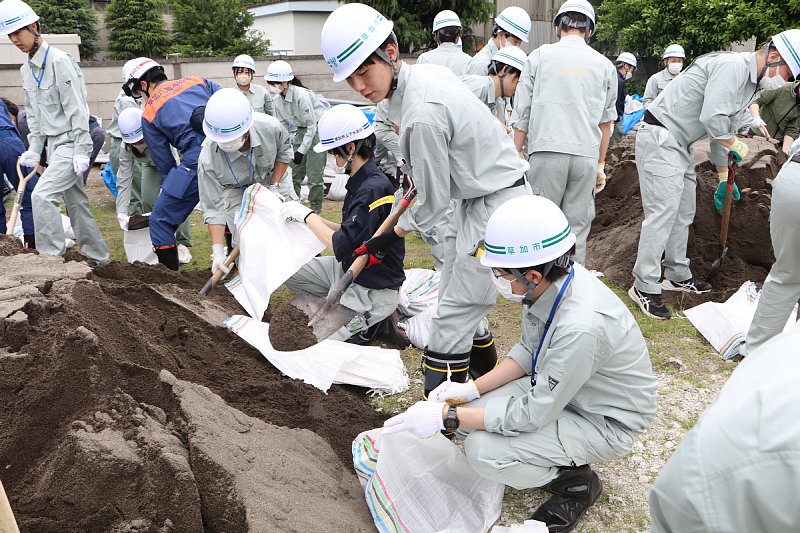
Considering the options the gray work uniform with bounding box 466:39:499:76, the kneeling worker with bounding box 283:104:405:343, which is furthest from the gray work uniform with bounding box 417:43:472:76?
the kneeling worker with bounding box 283:104:405:343

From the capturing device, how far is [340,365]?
3932 millimetres

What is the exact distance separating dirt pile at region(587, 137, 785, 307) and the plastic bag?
3.12m

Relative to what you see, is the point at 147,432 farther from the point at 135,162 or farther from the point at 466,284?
the point at 135,162

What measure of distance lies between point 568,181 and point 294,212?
1895 millimetres

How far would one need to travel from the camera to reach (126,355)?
3.31 metres

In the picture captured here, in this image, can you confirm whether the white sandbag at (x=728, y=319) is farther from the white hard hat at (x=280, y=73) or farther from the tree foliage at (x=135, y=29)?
the tree foliage at (x=135, y=29)

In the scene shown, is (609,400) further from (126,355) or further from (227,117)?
(227,117)

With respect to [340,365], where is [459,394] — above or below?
above

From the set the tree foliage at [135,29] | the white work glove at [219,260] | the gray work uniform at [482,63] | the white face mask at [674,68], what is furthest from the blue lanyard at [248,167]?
the tree foliage at [135,29]

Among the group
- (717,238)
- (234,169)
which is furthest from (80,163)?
(717,238)

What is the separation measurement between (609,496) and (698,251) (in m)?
3.41

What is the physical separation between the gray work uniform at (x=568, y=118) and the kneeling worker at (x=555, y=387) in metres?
2.06

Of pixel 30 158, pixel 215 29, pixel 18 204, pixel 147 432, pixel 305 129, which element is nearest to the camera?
pixel 147 432

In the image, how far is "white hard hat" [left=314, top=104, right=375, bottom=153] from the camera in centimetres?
400
